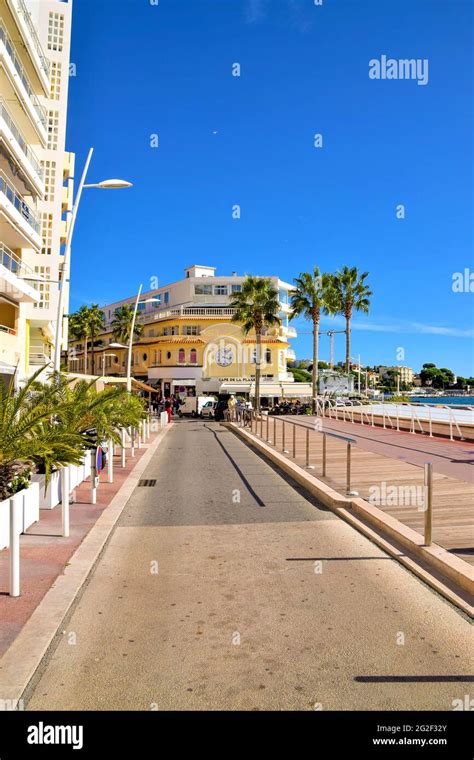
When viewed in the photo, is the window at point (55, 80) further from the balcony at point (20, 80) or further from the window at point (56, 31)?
the balcony at point (20, 80)

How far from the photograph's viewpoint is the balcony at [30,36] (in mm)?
24781

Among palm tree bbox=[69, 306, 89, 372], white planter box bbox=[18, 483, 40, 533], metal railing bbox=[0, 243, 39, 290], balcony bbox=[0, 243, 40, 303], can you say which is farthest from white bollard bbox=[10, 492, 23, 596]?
palm tree bbox=[69, 306, 89, 372]

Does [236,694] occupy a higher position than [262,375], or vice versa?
[262,375]

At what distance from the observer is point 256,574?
634 cm

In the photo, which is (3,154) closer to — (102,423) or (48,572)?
(102,423)

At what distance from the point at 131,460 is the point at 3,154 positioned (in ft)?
51.2

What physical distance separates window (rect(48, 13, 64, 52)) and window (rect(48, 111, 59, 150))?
15.9 feet

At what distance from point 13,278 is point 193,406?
1090 inches

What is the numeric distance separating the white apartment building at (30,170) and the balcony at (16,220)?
0.04 m

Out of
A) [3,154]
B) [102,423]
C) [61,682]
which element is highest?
[3,154]

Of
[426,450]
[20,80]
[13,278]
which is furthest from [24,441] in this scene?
[20,80]

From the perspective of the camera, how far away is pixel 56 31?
39031 millimetres

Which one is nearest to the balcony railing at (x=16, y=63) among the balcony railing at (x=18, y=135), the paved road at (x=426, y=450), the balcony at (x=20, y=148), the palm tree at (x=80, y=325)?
the balcony at (x=20, y=148)

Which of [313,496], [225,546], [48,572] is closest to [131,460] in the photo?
[313,496]
